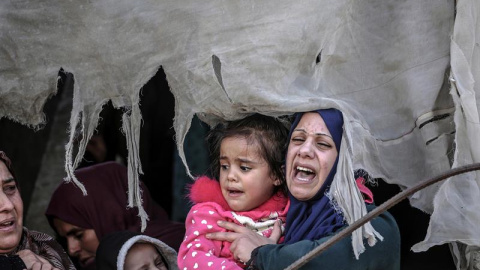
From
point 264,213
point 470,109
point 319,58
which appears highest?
point 319,58

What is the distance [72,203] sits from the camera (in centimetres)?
425

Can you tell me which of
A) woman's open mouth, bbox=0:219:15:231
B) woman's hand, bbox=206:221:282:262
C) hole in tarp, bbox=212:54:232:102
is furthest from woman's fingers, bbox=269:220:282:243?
woman's open mouth, bbox=0:219:15:231

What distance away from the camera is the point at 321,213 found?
3.28 m

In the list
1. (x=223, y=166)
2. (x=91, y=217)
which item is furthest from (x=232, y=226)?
(x=91, y=217)

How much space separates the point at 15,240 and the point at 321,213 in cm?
112

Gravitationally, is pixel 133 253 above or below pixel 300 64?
below

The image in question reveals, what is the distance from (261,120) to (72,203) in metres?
1.16

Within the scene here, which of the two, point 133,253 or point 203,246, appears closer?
point 203,246

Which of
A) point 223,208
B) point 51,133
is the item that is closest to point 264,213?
point 223,208

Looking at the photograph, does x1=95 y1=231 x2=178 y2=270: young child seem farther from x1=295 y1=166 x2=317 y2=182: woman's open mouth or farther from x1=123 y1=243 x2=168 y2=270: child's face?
x1=295 y1=166 x2=317 y2=182: woman's open mouth

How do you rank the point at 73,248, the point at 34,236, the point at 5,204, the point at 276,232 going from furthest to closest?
the point at 73,248
the point at 34,236
the point at 5,204
the point at 276,232

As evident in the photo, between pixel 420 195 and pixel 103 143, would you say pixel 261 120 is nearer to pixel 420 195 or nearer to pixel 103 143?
pixel 420 195

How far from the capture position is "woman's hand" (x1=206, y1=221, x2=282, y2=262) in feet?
10.6

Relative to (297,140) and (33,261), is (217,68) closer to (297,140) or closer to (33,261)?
(297,140)
